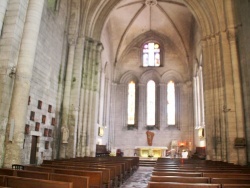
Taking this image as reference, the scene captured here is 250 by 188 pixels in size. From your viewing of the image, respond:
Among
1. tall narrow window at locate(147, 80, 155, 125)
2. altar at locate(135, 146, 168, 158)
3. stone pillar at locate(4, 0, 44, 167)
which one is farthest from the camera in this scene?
tall narrow window at locate(147, 80, 155, 125)

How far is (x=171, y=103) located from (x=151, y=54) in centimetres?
626

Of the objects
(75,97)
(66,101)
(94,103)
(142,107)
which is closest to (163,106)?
(142,107)

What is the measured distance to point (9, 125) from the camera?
8.08 metres

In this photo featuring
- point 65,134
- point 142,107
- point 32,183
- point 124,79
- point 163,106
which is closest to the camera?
point 32,183

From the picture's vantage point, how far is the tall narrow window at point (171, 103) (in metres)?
26.6

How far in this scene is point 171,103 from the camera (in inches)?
1062

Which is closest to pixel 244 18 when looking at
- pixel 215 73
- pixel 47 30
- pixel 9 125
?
pixel 215 73

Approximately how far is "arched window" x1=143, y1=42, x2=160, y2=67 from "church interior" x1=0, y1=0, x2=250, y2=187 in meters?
0.12

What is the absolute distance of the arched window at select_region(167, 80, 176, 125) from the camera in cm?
2663

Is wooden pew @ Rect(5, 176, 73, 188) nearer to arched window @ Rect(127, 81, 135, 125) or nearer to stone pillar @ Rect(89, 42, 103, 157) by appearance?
stone pillar @ Rect(89, 42, 103, 157)

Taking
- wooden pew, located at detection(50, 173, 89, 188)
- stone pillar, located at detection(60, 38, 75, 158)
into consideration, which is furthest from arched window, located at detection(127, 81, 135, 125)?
wooden pew, located at detection(50, 173, 89, 188)

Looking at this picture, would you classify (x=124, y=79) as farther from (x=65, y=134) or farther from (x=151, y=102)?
(x=65, y=134)

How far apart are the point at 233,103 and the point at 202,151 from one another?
25.9 ft

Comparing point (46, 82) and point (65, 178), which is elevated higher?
point (46, 82)
